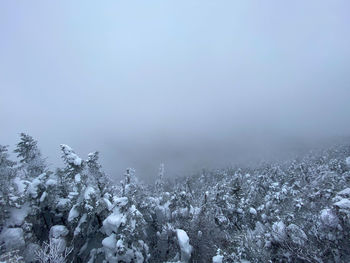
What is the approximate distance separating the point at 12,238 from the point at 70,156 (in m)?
6.34

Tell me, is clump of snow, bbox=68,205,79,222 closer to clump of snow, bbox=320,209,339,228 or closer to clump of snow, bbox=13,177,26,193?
clump of snow, bbox=13,177,26,193

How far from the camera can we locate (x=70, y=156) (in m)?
Answer: 16.8

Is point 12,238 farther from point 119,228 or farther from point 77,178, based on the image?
point 119,228

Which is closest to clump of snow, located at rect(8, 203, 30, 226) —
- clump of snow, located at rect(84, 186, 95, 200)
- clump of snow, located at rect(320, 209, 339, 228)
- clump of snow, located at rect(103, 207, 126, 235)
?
clump of snow, located at rect(84, 186, 95, 200)

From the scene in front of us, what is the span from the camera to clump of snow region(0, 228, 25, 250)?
1257cm

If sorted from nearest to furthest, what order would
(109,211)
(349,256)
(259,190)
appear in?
(349,256), (109,211), (259,190)

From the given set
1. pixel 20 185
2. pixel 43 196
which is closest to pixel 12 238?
pixel 43 196

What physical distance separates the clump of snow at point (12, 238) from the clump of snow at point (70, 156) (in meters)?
5.48

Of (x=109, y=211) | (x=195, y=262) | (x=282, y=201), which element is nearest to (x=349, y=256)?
(x=195, y=262)

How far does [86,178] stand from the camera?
663 inches

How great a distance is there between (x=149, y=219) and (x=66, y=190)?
9476 mm

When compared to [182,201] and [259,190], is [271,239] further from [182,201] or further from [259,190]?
[259,190]

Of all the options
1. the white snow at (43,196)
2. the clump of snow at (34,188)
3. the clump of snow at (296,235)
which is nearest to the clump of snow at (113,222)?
the white snow at (43,196)

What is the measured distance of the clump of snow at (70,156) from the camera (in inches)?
657
